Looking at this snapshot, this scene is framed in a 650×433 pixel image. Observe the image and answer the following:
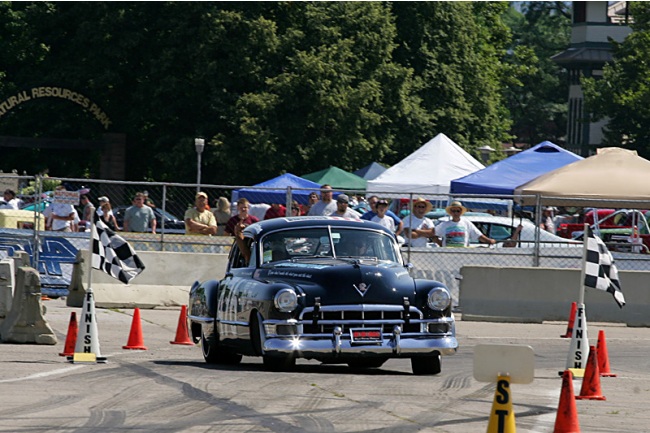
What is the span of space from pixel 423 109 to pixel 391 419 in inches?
1850

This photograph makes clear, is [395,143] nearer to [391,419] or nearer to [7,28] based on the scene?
[7,28]

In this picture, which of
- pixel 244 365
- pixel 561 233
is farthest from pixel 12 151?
pixel 244 365

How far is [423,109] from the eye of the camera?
2202 inches

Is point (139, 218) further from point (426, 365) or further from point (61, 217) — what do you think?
point (426, 365)

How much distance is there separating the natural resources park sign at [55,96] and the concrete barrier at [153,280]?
30062 millimetres

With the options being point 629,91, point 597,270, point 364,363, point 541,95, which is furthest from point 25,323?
point 541,95

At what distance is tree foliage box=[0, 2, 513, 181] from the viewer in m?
50.5

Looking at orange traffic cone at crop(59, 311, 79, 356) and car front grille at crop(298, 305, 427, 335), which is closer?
car front grille at crop(298, 305, 427, 335)

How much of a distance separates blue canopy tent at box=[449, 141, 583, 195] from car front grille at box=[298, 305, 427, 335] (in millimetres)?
16265

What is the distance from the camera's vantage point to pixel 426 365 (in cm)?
1300

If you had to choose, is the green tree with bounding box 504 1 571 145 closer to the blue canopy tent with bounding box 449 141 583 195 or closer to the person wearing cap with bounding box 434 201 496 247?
the blue canopy tent with bounding box 449 141 583 195

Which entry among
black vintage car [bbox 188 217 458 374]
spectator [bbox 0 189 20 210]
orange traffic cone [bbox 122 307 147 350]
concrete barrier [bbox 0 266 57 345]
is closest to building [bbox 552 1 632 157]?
spectator [bbox 0 189 20 210]

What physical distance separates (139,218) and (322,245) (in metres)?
10.7

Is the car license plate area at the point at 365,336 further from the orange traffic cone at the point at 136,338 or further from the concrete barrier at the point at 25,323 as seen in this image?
the concrete barrier at the point at 25,323
